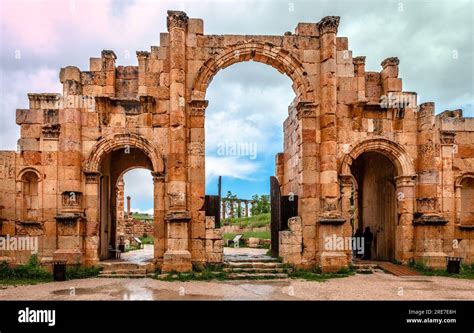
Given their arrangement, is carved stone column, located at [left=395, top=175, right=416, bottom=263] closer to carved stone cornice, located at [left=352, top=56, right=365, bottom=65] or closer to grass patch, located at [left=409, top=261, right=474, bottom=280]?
grass patch, located at [left=409, top=261, right=474, bottom=280]

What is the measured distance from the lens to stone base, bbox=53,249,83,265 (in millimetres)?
→ 12016

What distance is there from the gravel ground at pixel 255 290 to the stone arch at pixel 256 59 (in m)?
5.56

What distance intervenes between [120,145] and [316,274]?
689 cm

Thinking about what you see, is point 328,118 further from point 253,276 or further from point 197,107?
point 253,276

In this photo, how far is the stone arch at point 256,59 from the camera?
42.3 ft

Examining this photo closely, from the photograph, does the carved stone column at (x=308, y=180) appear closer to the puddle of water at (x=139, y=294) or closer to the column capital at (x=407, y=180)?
the column capital at (x=407, y=180)

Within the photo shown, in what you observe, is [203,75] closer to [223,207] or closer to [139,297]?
[139,297]

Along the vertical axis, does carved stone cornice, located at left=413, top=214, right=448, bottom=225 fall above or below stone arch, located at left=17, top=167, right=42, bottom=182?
below

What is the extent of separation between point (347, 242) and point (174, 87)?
6913 mm

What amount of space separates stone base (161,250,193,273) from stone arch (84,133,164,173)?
8.09 ft

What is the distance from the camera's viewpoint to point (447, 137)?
13.8m

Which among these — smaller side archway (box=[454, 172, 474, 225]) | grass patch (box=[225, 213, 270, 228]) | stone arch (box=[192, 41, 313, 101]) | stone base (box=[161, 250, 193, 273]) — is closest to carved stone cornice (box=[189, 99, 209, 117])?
stone arch (box=[192, 41, 313, 101])

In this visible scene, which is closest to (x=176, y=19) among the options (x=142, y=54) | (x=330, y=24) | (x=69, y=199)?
(x=142, y=54)

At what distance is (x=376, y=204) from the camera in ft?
52.6
